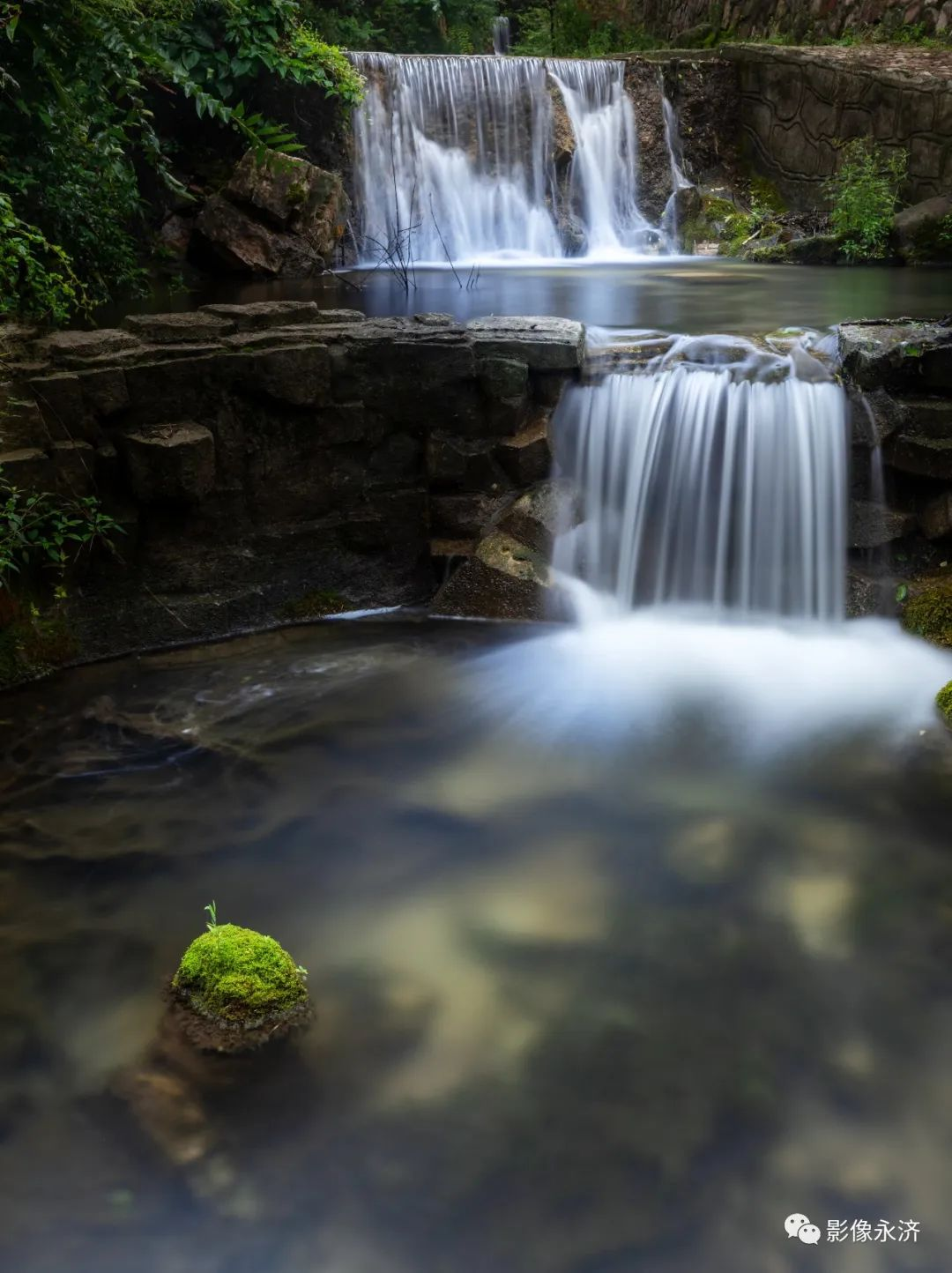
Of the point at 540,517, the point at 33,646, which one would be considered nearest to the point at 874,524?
the point at 540,517

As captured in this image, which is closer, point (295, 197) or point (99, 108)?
point (99, 108)

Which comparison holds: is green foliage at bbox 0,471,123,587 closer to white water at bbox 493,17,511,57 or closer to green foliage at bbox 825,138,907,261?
green foliage at bbox 825,138,907,261

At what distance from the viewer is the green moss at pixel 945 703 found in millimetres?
4895

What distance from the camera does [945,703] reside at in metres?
4.95

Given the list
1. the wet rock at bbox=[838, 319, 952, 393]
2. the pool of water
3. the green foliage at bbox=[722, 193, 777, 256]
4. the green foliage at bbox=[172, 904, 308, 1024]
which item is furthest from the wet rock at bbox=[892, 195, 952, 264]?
the green foliage at bbox=[172, 904, 308, 1024]

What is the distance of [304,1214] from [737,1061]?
4.31 ft

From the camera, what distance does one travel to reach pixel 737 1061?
3137mm

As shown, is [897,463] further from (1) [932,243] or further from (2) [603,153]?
(2) [603,153]

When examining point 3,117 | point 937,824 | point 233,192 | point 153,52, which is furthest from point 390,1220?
point 233,192

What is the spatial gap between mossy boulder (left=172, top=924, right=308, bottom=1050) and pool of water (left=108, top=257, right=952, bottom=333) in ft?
17.6

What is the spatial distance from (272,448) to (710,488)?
253 centimetres

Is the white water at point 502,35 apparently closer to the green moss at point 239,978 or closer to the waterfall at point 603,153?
the waterfall at point 603,153

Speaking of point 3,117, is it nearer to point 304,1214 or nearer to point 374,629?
point 374,629

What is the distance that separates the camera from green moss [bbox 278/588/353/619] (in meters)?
6.11
